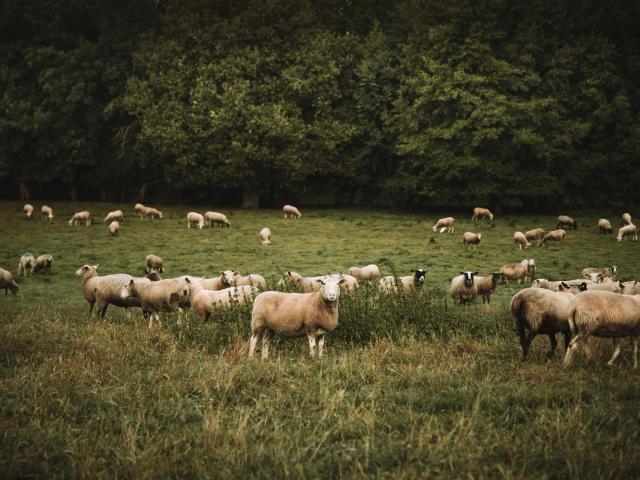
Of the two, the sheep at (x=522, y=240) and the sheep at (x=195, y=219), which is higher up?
the sheep at (x=522, y=240)

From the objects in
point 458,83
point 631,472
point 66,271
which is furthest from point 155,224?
point 631,472

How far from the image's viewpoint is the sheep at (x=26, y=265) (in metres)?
21.4

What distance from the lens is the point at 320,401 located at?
6.74m

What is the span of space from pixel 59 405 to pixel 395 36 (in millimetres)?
41648

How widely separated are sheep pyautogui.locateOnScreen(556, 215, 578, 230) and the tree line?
3430 mm

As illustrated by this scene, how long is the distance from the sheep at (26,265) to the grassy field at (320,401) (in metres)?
8.63

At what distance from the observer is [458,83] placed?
3534cm

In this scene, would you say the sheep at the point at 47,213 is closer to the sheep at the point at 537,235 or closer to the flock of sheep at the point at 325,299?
the flock of sheep at the point at 325,299

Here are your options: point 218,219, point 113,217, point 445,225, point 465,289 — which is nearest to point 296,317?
point 465,289

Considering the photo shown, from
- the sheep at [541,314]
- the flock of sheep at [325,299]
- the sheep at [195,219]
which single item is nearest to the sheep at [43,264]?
the flock of sheep at [325,299]

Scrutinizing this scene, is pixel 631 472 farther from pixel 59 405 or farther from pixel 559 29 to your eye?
pixel 559 29

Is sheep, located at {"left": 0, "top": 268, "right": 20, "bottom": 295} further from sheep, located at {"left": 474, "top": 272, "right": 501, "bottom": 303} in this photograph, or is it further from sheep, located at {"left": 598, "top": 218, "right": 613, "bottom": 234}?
sheep, located at {"left": 598, "top": 218, "right": 613, "bottom": 234}

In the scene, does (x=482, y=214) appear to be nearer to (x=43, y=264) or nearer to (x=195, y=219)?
(x=195, y=219)

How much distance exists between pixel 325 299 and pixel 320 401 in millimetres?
3433
